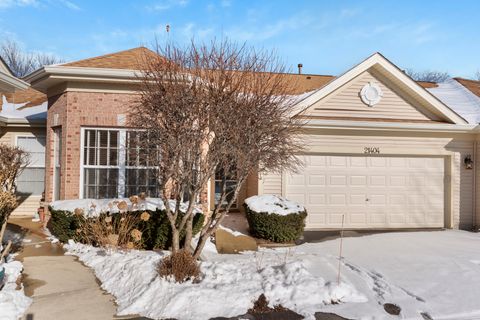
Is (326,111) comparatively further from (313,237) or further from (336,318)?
(336,318)

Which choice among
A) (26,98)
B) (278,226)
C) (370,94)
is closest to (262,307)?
(278,226)

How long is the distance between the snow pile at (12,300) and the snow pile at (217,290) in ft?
3.63

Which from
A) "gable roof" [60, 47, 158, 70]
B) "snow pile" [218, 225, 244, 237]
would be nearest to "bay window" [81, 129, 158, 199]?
"gable roof" [60, 47, 158, 70]

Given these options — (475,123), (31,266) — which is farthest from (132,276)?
(475,123)

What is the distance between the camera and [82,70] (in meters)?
8.67

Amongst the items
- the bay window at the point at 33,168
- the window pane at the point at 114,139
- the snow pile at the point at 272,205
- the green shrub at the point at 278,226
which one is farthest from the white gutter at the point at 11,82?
the green shrub at the point at 278,226

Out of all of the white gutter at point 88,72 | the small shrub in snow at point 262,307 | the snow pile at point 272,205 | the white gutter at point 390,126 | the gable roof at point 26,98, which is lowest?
the small shrub in snow at point 262,307

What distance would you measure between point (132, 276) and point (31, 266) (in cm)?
225

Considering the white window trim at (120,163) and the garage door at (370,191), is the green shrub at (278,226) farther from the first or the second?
the white window trim at (120,163)

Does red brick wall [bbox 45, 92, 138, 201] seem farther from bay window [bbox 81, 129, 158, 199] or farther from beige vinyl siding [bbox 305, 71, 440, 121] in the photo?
beige vinyl siding [bbox 305, 71, 440, 121]

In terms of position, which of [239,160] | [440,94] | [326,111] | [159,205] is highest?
[440,94]

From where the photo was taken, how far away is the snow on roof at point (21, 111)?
12.2 metres

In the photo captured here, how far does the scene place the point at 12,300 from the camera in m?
4.74

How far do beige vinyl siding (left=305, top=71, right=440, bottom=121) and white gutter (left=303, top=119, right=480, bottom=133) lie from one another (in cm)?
62
